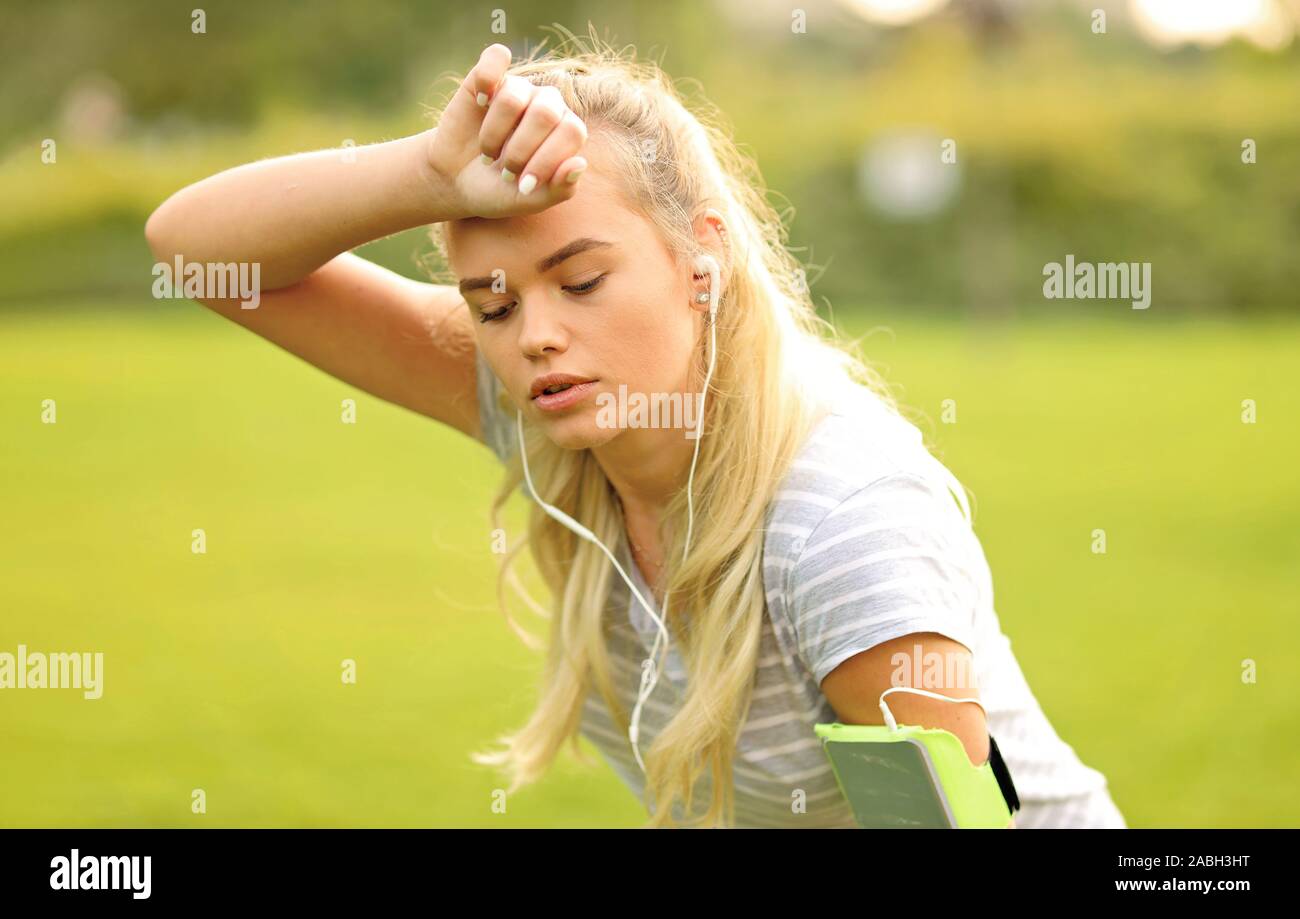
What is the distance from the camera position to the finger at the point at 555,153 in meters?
2.30

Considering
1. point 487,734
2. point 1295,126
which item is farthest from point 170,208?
point 1295,126

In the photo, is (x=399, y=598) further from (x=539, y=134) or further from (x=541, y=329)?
(x=539, y=134)

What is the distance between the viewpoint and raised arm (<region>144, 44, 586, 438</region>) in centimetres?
236

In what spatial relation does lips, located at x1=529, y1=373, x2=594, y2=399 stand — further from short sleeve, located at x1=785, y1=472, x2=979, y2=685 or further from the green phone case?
the green phone case

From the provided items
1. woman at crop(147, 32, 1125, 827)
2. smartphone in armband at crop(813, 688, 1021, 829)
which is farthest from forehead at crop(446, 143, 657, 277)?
A: smartphone in armband at crop(813, 688, 1021, 829)

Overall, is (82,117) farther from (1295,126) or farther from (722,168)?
(722,168)

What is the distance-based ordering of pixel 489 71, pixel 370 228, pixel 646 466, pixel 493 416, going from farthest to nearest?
pixel 493 416 < pixel 646 466 < pixel 370 228 < pixel 489 71

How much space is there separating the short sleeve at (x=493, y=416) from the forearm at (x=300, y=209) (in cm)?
41

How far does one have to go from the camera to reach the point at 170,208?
2898 millimetres

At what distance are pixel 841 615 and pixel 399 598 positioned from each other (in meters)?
6.44

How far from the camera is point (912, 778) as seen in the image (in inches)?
92.4

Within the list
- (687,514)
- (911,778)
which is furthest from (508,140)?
(911,778)
